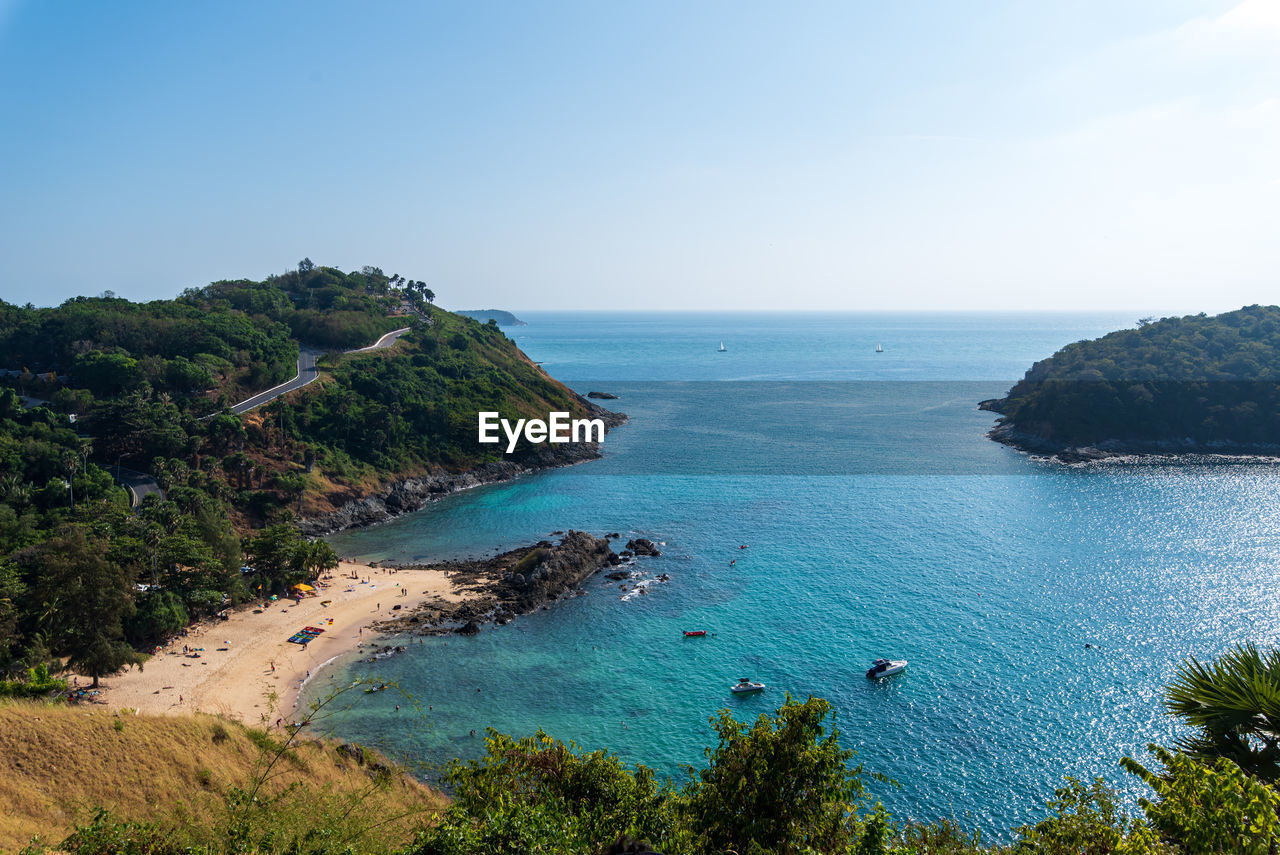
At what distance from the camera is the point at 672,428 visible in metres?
142

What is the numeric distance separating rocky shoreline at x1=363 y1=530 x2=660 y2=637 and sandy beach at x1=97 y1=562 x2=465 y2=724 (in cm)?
223

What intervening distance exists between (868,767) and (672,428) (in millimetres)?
105721

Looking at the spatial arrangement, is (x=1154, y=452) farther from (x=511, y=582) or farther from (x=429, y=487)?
(x=429, y=487)

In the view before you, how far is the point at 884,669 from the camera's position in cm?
4844

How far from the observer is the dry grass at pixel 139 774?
23.6m

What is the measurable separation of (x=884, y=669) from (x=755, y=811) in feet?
105

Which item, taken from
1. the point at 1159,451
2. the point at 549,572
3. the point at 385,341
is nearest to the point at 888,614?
the point at 549,572

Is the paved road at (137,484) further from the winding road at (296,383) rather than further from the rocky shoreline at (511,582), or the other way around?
the rocky shoreline at (511,582)

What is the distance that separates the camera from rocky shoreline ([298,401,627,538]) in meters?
83.8

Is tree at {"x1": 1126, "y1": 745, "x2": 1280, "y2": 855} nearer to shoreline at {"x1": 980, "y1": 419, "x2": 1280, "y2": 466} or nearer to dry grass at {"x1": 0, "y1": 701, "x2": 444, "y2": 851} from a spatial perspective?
dry grass at {"x1": 0, "y1": 701, "x2": 444, "y2": 851}

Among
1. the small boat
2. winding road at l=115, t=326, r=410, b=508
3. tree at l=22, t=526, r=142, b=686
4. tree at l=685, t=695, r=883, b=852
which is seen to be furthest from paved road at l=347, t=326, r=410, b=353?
tree at l=685, t=695, r=883, b=852

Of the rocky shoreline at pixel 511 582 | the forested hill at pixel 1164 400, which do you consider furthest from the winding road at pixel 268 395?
the forested hill at pixel 1164 400

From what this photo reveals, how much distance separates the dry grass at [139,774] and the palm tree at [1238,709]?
2261 centimetres

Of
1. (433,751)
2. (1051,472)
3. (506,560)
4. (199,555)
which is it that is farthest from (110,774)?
(1051,472)
